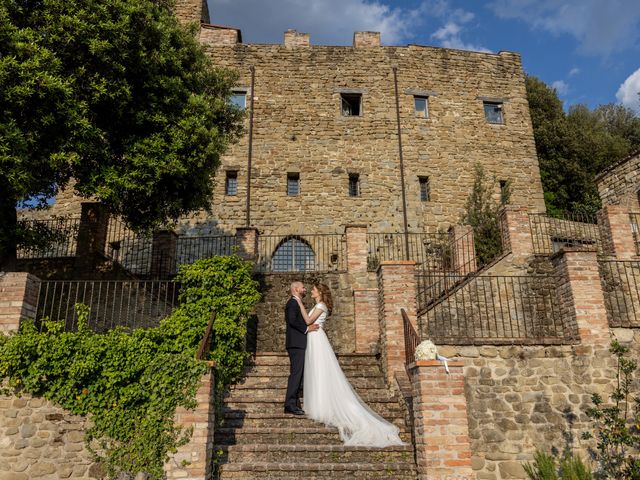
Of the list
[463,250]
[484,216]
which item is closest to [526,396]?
[463,250]

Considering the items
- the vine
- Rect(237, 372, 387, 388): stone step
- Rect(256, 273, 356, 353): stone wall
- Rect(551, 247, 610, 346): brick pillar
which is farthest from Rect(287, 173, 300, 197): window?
Rect(551, 247, 610, 346): brick pillar

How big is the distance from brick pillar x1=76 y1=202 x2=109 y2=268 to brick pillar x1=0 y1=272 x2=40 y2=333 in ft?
12.1

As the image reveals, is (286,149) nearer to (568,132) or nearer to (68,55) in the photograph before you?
(68,55)

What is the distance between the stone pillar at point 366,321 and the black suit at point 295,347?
3.37 meters

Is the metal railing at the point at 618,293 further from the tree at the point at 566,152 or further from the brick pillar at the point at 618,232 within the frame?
the tree at the point at 566,152

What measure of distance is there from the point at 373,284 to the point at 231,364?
4.95 meters

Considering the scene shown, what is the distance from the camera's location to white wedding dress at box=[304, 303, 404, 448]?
668 centimetres

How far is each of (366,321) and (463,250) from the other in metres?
5.33

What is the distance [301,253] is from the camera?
59.9 feet

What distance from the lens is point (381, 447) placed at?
653 centimetres

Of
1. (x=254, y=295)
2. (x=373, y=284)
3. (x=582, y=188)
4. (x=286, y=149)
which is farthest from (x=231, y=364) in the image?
(x=582, y=188)

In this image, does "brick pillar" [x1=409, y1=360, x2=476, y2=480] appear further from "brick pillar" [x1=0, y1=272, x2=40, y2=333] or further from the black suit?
"brick pillar" [x1=0, y1=272, x2=40, y2=333]

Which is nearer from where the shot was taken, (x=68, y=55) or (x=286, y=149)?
(x=68, y=55)

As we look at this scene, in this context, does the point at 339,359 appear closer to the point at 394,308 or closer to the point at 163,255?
the point at 394,308
